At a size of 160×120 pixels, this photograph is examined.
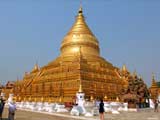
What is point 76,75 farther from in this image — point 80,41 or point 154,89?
point 154,89

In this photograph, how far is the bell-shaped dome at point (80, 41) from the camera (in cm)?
4369

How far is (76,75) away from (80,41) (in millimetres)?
10990

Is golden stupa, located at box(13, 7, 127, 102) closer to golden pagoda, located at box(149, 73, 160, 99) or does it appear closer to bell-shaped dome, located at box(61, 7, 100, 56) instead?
bell-shaped dome, located at box(61, 7, 100, 56)

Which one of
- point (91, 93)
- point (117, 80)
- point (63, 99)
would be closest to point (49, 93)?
point (63, 99)

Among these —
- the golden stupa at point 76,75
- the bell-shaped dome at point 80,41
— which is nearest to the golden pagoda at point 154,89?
the golden stupa at point 76,75

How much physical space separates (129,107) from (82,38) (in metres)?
18.1

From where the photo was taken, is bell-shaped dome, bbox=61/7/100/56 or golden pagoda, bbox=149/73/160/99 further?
golden pagoda, bbox=149/73/160/99

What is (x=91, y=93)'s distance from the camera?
33.7 meters

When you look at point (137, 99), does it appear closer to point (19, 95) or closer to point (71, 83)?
point (71, 83)

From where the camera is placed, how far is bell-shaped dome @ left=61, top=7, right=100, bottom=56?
43688mm

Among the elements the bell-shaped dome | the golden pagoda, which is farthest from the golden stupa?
the golden pagoda

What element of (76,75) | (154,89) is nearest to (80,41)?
(76,75)

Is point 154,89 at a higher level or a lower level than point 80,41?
lower

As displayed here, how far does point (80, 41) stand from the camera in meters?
44.1
